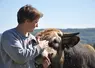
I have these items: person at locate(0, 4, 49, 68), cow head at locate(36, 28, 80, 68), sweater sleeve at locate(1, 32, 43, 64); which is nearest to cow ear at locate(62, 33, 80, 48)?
cow head at locate(36, 28, 80, 68)

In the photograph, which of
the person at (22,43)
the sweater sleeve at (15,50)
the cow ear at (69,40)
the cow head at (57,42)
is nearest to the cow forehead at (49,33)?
the cow head at (57,42)

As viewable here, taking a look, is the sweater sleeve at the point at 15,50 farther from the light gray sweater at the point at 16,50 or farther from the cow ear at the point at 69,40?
the cow ear at the point at 69,40

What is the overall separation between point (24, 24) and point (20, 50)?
54 cm

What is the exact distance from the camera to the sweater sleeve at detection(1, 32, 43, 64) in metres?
5.52

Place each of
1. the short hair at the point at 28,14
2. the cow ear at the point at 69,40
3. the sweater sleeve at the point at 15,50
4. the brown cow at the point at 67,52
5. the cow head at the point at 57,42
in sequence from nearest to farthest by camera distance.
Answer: the sweater sleeve at the point at 15,50
the short hair at the point at 28,14
the cow head at the point at 57,42
the brown cow at the point at 67,52
the cow ear at the point at 69,40

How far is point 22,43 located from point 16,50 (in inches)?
11.1

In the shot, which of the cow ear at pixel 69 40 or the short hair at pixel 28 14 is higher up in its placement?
the short hair at pixel 28 14

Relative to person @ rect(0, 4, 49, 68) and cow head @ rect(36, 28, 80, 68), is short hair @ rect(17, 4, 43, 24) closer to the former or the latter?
person @ rect(0, 4, 49, 68)

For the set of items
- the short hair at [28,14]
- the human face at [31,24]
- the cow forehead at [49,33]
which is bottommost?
the cow forehead at [49,33]

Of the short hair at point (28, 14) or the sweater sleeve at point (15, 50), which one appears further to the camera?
the short hair at point (28, 14)

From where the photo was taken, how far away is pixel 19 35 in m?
5.77

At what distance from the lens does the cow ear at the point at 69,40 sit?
851 centimetres

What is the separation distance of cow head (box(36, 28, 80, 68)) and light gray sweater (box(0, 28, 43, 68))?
2.19 m

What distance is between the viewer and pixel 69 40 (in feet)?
28.1
